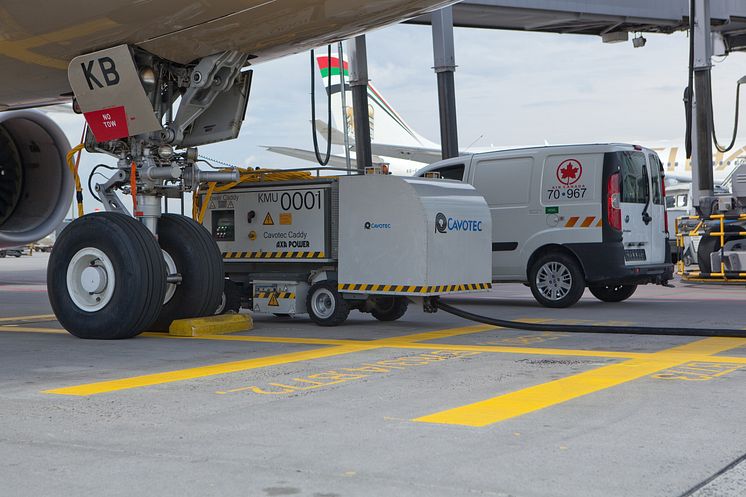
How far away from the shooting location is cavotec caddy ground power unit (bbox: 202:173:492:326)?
9.27 meters

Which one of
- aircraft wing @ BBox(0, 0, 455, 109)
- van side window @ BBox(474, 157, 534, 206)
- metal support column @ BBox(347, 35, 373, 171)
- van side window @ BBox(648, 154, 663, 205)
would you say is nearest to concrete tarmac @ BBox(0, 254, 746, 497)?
aircraft wing @ BBox(0, 0, 455, 109)

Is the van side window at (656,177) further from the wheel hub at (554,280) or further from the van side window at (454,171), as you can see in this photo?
the van side window at (454,171)

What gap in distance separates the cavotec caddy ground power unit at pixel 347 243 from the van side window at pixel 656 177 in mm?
3466

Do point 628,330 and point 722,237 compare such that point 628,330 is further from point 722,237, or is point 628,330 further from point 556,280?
point 722,237

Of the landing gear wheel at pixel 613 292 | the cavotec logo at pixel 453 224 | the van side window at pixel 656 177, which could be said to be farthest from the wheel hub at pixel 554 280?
the cavotec logo at pixel 453 224

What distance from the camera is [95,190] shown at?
9.17 m

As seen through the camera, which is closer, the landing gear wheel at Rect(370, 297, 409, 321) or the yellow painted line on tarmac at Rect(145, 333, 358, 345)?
the yellow painted line on tarmac at Rect(145, 333, 358, 345)

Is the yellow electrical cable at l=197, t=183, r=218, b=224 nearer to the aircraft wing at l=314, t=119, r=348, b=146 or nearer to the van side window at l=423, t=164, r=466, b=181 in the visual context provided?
the van side window at l=423, t=164, r=466, b=181

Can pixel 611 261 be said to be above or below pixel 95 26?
below

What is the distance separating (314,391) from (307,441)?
138 centimetres

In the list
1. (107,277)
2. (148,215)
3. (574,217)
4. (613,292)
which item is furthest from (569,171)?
(107,277)

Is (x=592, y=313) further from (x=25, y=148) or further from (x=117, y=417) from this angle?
(x=117, y=417)

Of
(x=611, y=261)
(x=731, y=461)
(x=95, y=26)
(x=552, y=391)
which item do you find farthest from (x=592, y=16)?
(x=731, y=461)

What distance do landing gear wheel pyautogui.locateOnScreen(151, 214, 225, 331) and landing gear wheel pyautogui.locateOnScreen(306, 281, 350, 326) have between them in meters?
1.18
